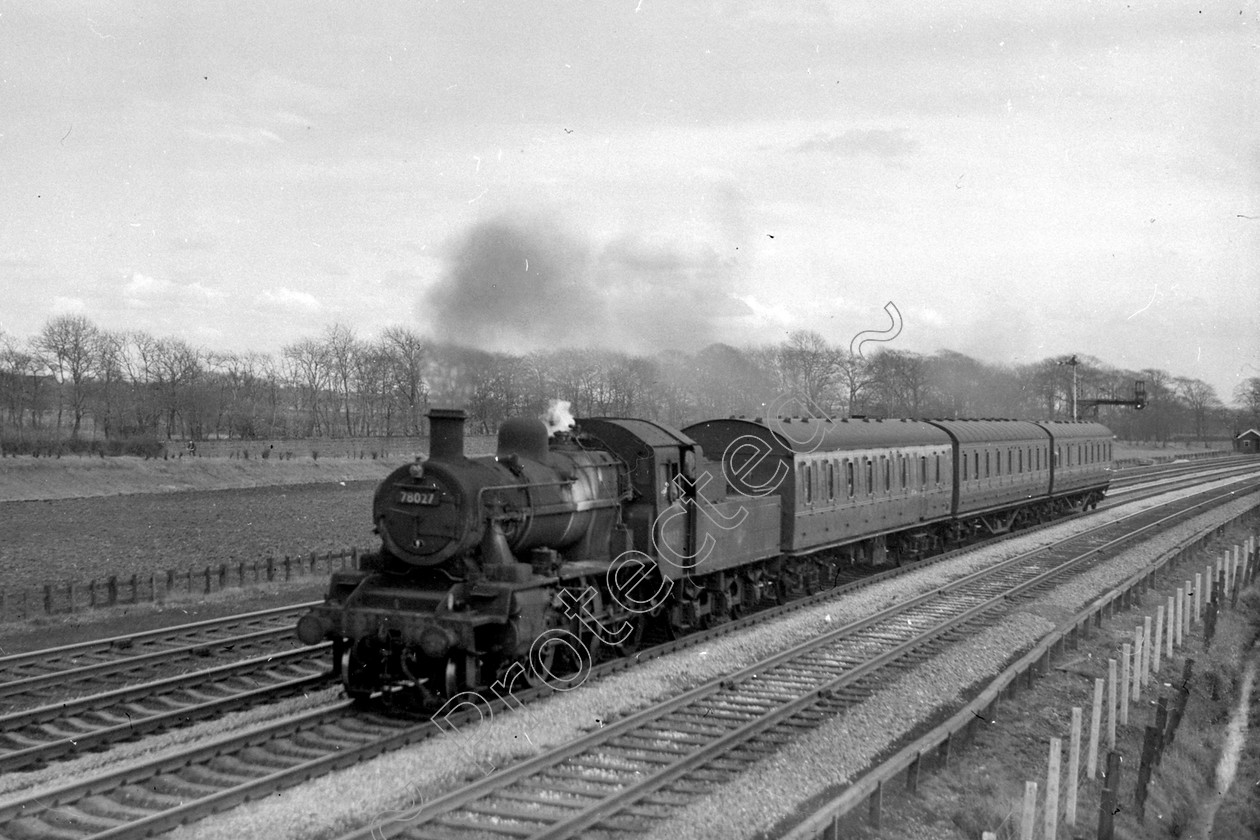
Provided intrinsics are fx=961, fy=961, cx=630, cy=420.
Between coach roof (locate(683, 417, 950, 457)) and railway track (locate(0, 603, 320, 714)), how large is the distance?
308 inches

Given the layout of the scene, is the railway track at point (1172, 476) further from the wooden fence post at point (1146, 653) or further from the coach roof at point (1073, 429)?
the wooden fence post at point (1146, 653)

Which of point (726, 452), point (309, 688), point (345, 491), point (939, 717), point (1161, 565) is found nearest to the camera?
point (939, 717)

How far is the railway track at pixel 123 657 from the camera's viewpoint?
11.4 m

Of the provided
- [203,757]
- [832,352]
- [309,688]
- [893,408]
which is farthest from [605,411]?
[893,408]

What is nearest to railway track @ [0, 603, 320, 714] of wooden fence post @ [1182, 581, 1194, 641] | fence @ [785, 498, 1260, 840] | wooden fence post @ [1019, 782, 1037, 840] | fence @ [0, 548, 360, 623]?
fence @ [0, 548, 360, 623]

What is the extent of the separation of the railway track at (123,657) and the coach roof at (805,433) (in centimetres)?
782

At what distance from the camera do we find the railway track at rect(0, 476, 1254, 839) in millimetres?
7504

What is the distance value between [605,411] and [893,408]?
2297 cm

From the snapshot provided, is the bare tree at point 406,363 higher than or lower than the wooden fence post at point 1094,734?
higher

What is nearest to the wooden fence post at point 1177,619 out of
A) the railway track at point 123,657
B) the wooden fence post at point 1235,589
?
the wooden fence post at point 1235,589

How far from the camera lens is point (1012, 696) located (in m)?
11.5

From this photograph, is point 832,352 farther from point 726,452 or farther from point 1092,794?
point 1092,794

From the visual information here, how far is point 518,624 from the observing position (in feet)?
33.1

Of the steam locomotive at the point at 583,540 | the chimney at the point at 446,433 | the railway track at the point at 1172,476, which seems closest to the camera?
the steam locomotive at the point at 583,540
